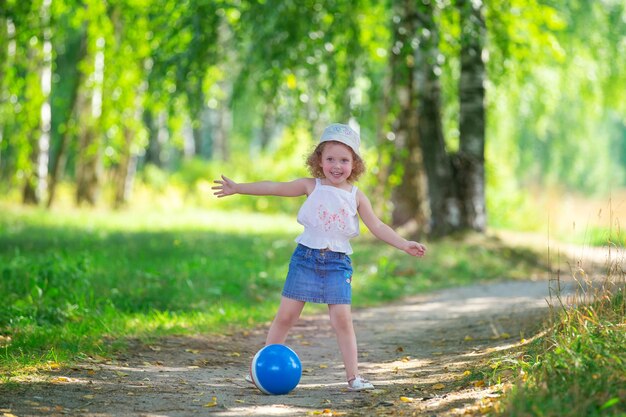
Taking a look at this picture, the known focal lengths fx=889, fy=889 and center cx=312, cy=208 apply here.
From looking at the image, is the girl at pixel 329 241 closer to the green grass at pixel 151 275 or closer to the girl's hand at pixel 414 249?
the girl's hand at pixel 414 249

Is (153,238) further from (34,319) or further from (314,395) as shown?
(314,395)

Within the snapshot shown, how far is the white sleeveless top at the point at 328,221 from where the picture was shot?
17.7 feet

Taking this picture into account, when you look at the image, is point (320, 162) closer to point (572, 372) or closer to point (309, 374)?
point (309, 374)

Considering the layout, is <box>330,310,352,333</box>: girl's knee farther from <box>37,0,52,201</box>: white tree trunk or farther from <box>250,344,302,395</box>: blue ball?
<box>37,0,52,201</box>: white tree trunk

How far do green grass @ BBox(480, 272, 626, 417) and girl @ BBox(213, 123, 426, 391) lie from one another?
92 cm

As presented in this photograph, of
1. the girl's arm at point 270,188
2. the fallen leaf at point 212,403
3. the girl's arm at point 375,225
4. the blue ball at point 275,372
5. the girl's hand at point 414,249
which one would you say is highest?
the girl's arm at point 270,188

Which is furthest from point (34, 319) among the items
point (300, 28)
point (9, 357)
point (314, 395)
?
point (300, 28)

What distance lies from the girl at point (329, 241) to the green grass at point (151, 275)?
150cm

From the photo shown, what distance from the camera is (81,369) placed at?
5461 millimetres

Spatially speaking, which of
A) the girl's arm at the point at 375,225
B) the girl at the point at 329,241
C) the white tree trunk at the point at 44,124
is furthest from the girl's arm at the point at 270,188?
the white tree trunk at the point at 44,124

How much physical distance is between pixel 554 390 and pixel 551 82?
54.6ft

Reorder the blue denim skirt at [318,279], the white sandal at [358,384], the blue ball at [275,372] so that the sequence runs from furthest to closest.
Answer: the blue denim skirt at [318,279], the white sandal at [358,384], the blue ball at [275,372]

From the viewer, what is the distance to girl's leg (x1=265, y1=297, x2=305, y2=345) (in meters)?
5.41

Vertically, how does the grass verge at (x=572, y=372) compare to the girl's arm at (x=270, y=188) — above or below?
below
